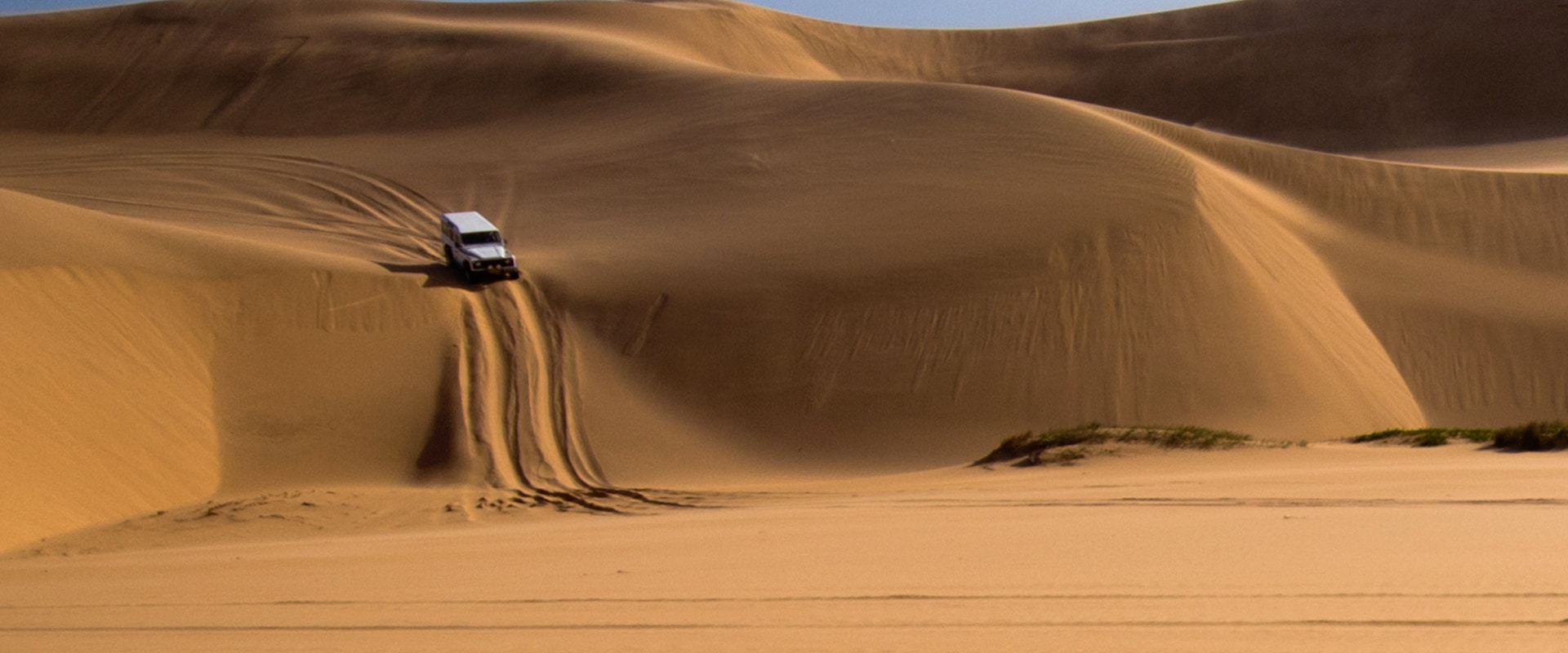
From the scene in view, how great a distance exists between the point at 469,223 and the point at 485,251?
844 mm

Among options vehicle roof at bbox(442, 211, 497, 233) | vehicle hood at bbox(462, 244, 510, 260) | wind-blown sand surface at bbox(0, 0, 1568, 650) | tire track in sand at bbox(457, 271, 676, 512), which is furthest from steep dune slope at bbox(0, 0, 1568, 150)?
tire track in sand at bbox(457, 271, 676, 512)

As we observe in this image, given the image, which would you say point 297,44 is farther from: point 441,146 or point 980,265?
point 980,265

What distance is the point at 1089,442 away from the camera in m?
15.7

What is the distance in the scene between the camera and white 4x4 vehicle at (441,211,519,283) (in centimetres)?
2022

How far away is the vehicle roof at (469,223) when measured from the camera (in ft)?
67.7

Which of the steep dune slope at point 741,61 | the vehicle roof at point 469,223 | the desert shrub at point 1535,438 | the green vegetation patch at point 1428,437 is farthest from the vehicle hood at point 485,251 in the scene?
the steep dune slope at point 741,61

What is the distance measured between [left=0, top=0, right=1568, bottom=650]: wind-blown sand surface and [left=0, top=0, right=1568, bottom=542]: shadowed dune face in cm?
8

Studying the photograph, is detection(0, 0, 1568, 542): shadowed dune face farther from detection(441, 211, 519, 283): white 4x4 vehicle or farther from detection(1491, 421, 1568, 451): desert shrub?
detection(1491, 421, 1568, 451): desert shrub

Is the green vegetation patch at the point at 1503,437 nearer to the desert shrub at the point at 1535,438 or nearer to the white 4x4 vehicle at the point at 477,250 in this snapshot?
the desert shrub at the point at 1535,438

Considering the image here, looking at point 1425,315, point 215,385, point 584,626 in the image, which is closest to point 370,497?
point 215,385

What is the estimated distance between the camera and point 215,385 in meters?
17.5

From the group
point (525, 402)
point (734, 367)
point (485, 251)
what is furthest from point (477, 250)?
point (734, 367)

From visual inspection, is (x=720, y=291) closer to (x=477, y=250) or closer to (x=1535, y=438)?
(x=477, y=250)

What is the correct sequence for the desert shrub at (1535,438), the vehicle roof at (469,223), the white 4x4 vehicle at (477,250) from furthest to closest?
the vehicle roof at (469,223) < the white 4x4 vehicle at (477,250) < the desert shrub at (1535,438)
